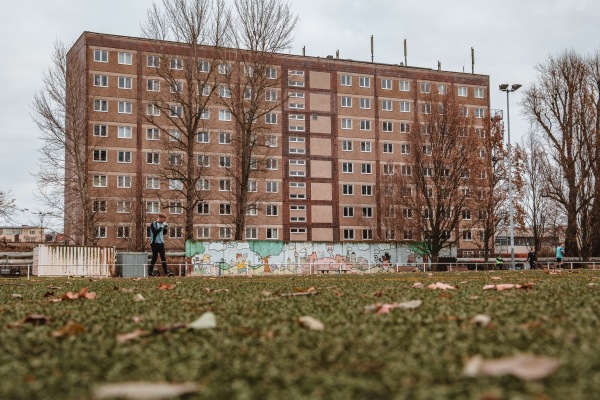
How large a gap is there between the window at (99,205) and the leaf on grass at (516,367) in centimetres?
6288

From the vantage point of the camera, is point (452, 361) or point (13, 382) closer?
point (13, 382)

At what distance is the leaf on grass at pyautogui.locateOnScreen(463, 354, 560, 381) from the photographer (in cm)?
169

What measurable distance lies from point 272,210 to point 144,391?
225 feet

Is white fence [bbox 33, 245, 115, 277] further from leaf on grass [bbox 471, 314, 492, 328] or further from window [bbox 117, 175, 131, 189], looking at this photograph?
window [bbox 117, 175, 131, 189]

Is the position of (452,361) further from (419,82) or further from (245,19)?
(419,82)

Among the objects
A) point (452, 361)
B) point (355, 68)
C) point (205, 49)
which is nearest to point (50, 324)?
point (452, 361)

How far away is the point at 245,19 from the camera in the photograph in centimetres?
4472

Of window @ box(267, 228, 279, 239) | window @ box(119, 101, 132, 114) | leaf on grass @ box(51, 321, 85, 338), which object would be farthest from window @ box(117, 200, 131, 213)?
leaf on grass @ box(51, 321, 85, 338)

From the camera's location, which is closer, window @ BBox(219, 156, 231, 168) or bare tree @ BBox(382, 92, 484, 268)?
bare tree @ BBox(382, 92, 484, 268)

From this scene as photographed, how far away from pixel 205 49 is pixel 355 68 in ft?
113

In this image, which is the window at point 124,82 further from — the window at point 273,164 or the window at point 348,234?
the window at point 348,234

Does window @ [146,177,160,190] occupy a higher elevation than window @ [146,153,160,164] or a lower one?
lower

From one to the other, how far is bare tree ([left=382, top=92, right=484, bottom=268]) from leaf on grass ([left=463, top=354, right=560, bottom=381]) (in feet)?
149

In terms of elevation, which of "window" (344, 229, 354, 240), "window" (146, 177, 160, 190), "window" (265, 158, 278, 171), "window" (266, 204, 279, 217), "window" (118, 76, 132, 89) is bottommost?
"window" (344, 229, 354, 240)
